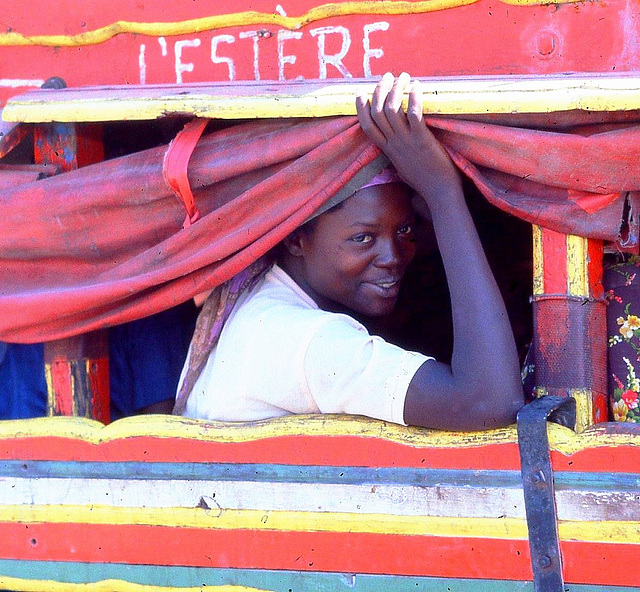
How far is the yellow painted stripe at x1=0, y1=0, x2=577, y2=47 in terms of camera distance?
2270mm

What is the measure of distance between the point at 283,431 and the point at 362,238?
51 centimetres

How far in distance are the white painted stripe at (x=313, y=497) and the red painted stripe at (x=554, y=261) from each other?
0.44 m

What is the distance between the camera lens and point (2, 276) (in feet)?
8.07

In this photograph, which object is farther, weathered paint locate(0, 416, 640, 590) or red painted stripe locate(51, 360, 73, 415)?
red painted stripe locate(51, 360, 73, 415)

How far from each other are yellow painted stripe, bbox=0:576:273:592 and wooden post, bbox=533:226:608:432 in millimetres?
810

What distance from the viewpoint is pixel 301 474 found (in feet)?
6.91

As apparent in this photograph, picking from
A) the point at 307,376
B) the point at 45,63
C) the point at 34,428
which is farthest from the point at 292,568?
the point at 45,63

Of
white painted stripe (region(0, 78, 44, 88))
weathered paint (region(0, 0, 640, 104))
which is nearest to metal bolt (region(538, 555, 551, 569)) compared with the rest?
weathered paint (region(0, 0, 640, 104))

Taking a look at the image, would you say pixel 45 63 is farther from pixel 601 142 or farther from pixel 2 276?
pixel 601 142

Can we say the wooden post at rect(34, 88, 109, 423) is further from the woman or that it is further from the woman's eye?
the woman's eye

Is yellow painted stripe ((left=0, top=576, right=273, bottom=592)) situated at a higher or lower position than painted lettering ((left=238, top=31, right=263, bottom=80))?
lower

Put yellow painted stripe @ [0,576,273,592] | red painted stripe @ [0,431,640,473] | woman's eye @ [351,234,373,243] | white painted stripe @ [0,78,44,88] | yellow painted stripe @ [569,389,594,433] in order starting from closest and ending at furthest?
red painted stripe @ [0,431,640,473], yellow painted stripe @ [569,389,594,433], yellow painted stripe @ [0,576,273,592], woman's eye @ [351,234,373,243], white painted stripe @ [0,78,44,88]

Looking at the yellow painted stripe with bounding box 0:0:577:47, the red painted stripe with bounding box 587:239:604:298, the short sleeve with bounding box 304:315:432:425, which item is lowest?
the short sleeve with bounding box 304:315:432:425

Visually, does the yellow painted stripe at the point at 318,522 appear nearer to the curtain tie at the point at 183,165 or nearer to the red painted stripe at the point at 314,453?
the red painted stripe at the point at 314,453
